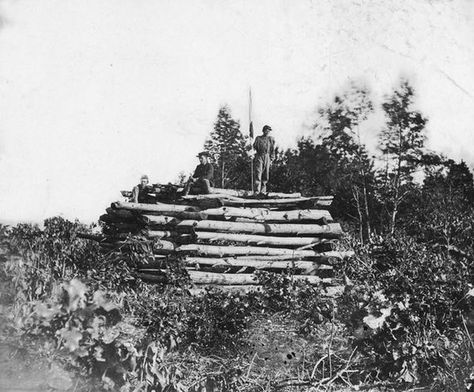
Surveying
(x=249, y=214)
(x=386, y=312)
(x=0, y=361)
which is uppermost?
(x=249, y=214)

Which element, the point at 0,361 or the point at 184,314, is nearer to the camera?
the point at 0,361

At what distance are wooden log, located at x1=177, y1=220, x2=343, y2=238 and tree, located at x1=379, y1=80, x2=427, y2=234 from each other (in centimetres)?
1982

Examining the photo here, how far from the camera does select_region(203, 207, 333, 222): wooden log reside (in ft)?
29.3

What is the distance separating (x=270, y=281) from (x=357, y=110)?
27.5m

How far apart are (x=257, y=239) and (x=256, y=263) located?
486mm

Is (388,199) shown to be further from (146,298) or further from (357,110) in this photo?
(146,298)

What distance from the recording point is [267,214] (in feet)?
31.4

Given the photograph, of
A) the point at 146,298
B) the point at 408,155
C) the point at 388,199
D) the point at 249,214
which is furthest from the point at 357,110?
the point at 146,298

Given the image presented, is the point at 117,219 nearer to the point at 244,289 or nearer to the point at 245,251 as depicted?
the point at 245,251

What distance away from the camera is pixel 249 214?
930 centimetres

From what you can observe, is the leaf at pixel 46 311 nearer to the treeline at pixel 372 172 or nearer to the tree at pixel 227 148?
the treeline at pixel 372 172

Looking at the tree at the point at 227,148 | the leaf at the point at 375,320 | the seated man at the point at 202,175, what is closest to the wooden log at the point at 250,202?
the seated man at the point at 202,175

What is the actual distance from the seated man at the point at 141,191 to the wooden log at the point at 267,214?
2.62 m

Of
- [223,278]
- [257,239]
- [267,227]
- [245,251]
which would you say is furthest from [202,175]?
[223,278]
